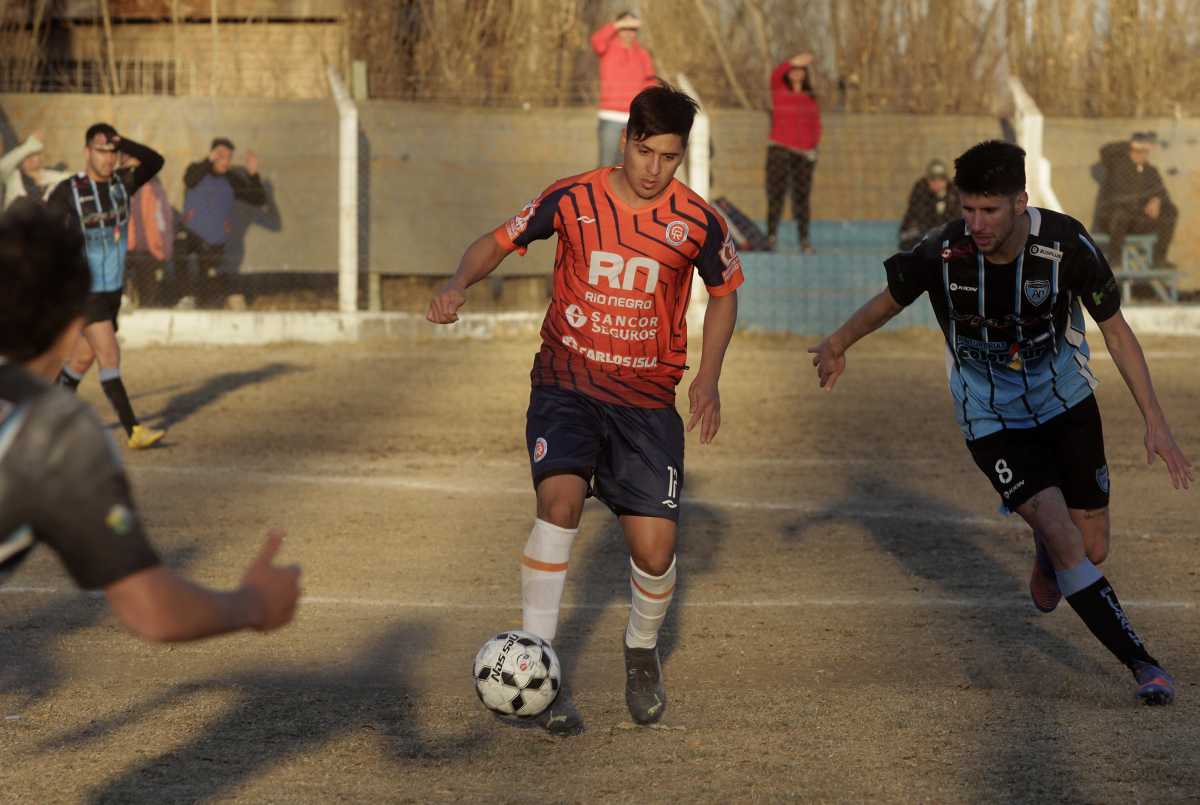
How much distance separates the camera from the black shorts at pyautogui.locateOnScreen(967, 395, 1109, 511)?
5.91 metres

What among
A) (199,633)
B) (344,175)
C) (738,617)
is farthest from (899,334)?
(199,633)

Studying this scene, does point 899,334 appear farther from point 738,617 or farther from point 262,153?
point 738,617

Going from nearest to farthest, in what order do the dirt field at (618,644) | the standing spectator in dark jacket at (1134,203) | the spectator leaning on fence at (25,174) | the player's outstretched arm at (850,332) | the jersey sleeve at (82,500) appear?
the jersey sleeve at (82,500) → the dirt field at (618,644) → the player's outstretched arm at (850,332) → the spectator leaning on fence at (25,174) → the standing spectator in dark jacket at (1134,203)

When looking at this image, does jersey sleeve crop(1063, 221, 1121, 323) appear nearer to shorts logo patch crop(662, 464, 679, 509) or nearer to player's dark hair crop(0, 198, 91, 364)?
shorts logo patch crop(662, 464, 679, 509)

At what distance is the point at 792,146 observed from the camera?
18031 mm

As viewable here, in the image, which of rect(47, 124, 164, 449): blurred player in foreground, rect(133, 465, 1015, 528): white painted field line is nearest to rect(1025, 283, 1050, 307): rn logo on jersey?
rect(133, 465, 1015, 528): white painted field line

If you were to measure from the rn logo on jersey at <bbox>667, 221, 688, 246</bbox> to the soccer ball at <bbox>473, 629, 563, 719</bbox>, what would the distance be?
1.41 meters

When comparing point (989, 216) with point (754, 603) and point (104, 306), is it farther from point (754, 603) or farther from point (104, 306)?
point (104, 306)

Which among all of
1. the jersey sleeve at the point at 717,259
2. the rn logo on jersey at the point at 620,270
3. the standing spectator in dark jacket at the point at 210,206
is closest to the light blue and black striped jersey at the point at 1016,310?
the jersey sleeve at the point at 717,259

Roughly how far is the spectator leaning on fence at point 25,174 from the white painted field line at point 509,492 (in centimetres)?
651

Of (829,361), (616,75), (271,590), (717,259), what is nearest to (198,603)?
(271,590)

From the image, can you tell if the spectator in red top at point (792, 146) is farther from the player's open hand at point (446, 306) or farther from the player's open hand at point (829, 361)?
the player's open hand at point (446, 306)

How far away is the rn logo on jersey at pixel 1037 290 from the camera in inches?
225

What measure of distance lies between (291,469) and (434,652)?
14.4 ft
